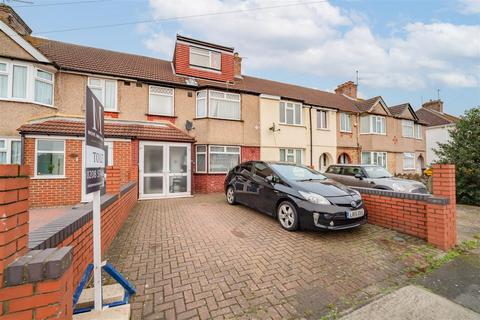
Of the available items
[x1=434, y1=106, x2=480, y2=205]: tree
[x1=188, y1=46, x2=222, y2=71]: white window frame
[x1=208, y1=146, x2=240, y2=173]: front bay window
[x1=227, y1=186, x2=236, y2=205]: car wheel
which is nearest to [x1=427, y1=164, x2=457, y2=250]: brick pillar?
[x1=227, y1=186, x2=236, y2=205]: car wheel

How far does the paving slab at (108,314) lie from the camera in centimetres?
194

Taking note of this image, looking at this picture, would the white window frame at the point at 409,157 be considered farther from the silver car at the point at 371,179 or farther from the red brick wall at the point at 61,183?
the red brick wall at the point at 61,183

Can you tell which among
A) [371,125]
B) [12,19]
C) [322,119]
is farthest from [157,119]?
[371,125]

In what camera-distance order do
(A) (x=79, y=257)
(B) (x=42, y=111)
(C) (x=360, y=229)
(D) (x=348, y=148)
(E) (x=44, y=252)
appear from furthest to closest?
(D) (x=348, y=148) → (B) (x=42, y=111) → (C) (x=360, y=229) → (A) (x=79, y=257) → (E) (x=44, y=252)

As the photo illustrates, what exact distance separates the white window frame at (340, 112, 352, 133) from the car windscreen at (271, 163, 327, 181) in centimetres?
1207

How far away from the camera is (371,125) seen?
55.2 feet

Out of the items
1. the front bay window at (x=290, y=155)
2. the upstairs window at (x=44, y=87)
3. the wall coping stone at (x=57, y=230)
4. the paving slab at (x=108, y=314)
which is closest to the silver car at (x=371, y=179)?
the front bay window at (x=290, y=155)

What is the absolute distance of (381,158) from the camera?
56.9ft

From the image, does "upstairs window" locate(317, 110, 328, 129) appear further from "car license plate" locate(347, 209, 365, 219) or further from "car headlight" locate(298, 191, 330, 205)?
"car headlight" locate(298, 191, 330, 205)

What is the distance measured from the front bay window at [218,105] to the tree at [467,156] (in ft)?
32.0

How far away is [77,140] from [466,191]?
49.5 ft

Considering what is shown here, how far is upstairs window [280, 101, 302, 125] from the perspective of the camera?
1347 centimetres

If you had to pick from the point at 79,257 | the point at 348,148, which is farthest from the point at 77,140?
the point at 348,148

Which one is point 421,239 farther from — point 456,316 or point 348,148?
point 348,148
